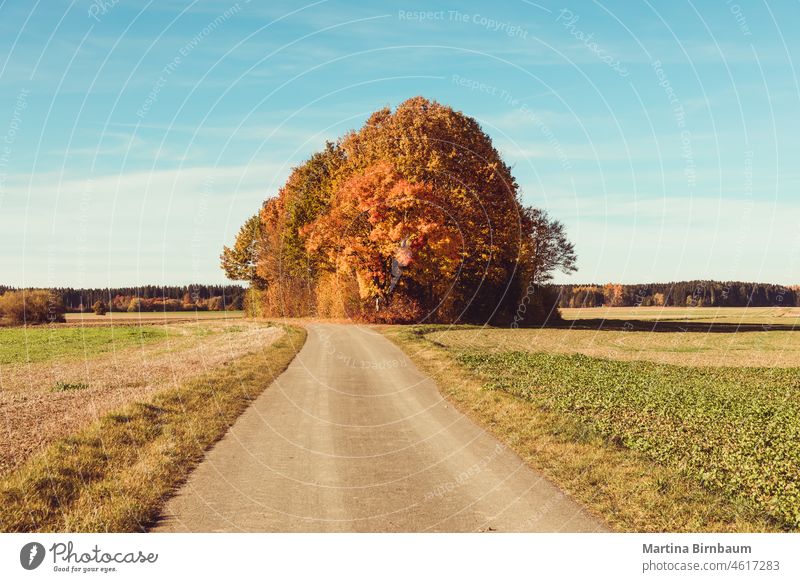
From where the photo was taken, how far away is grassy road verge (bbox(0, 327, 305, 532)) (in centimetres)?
829

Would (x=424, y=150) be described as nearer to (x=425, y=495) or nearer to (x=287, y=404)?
(x=287, y=404)

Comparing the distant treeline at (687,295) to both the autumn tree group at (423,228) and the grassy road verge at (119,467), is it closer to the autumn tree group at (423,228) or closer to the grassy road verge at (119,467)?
the autumn tree group at (423,228)

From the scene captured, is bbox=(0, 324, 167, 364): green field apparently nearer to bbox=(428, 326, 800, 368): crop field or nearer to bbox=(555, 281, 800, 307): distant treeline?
bbox=(428, 326, 800, 368): crop field

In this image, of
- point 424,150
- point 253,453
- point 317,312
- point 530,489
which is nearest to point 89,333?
point 317,312

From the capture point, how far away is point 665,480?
10.2 metres

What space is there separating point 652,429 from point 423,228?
3476cm

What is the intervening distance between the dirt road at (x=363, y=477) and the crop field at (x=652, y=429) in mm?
836

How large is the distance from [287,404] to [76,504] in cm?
883

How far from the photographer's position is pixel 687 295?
489ft

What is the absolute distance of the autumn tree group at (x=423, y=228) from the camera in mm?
49656
